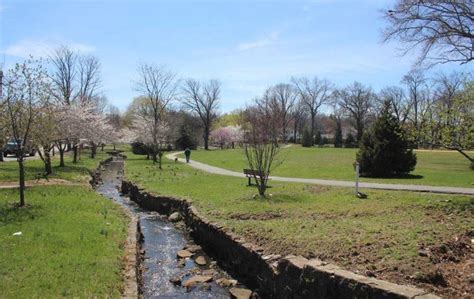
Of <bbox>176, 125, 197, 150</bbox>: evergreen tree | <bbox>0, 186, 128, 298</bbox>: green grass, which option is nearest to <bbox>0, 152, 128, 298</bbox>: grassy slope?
<bbox>0, 186, 128, 298</bbox>: green grass

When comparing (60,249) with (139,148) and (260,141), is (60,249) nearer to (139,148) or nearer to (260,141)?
(260,141)

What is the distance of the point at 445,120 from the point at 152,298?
32.0 ft

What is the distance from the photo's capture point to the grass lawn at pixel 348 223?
7.27 metres

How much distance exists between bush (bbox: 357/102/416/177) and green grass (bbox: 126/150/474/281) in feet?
22.5

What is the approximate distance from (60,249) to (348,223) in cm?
616

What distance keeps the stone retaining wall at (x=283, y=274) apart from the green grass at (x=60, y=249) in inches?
89.2

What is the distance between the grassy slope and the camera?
6.77m

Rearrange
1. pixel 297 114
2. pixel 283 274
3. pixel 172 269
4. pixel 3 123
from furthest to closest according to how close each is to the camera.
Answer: pixel 297 114 < pixel 3 123 < pixel 172 269 < pixel 283 274

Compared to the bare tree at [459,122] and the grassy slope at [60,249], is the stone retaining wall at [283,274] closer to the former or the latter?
the grassy slope at [60,249]

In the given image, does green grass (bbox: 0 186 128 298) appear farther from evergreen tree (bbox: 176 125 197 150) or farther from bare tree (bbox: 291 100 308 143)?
bare tree (bbox: 291 100 308 143)

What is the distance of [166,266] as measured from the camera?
10039 mm

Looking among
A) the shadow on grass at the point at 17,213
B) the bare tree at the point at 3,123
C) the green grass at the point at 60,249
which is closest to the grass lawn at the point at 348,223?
the green grass at the point at 60,249

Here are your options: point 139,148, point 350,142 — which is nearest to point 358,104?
point 350,142

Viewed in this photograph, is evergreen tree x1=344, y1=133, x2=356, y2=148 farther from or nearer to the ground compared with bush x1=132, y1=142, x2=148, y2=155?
farther from the ground
